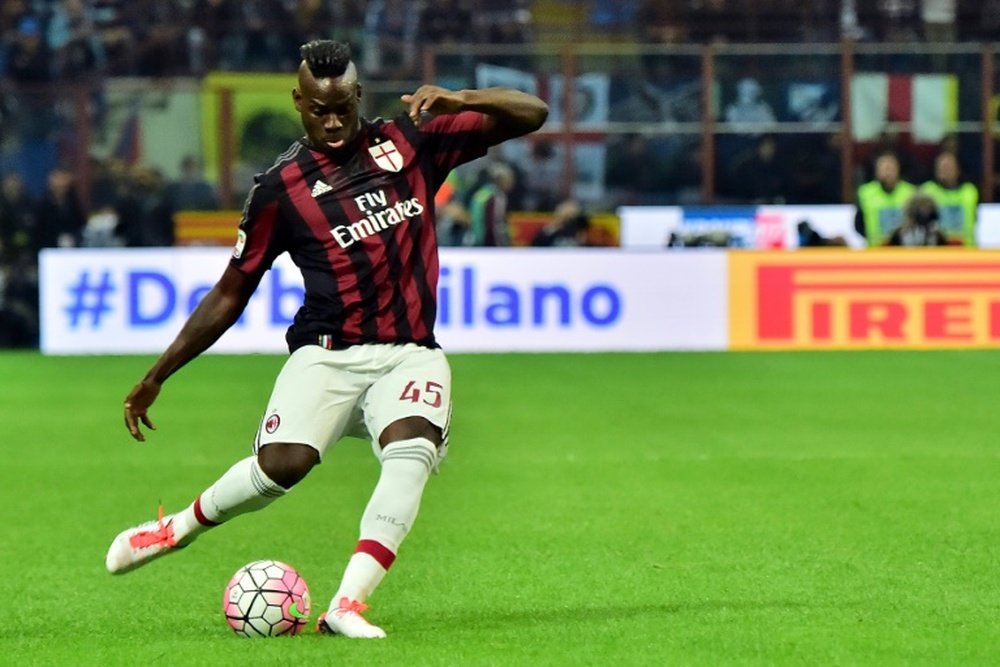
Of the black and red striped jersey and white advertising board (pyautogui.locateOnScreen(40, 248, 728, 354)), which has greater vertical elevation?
the black and red striped jersey

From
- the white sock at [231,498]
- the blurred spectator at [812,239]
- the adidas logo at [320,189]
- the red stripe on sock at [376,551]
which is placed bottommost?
the blurred spectator at [812,239]

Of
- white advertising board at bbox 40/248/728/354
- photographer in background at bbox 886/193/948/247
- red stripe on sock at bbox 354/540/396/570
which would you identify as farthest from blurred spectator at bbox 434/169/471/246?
red stripe on sock at bbox 354/540/396/570

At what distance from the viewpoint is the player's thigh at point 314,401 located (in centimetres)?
635

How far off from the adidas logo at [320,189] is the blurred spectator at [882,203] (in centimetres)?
1492

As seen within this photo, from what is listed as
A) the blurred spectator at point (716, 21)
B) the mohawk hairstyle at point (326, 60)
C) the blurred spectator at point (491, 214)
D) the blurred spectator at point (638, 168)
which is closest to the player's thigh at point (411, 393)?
the mohawk hairstyle at point (326, 60)

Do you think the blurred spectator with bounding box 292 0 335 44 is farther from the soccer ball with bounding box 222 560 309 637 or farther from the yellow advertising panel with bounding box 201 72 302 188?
the soccer ball with bounding box 222 560 309 637

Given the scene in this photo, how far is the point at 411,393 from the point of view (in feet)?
20.8

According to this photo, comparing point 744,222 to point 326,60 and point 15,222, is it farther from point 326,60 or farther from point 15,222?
point 326,60

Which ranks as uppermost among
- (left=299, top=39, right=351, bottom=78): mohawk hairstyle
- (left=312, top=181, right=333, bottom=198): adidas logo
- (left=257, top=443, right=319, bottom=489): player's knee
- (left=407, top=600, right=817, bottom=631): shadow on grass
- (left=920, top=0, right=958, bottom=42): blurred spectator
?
(left=920, top=0, right=958, bottom=42): blurred spectator

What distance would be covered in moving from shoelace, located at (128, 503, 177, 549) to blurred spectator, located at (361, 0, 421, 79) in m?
20.1

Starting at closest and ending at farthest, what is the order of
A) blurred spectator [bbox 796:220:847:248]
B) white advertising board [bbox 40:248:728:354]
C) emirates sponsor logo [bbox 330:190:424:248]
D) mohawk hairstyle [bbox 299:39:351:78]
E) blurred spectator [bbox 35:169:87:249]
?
mohawk hairstyle [bbox 299:39:351:78] < emirates sponsor logo [bbox 330:190:424:248] < white advertising board [bbox 40:248:728:354] < blurred spectator [bbox 796:220:847:248] < blurred spectator [bbox 35:169:87:249]

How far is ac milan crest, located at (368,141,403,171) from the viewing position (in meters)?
6.52

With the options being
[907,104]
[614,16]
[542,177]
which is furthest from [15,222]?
[907,104]

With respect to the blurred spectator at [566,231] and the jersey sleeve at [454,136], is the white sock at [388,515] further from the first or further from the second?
the blurred spectator at [566,231]
